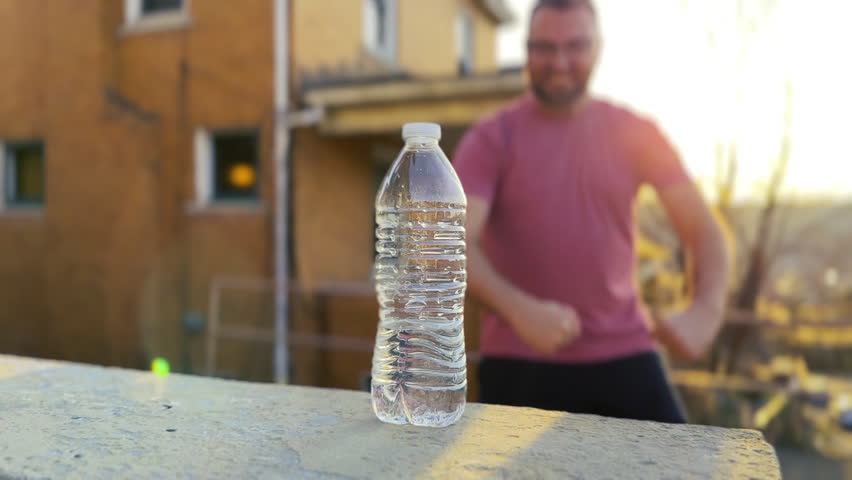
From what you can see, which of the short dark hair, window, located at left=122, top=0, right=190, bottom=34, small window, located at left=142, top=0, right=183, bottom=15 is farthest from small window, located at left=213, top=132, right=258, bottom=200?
the short dark hair

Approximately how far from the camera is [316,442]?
1309 millimetres

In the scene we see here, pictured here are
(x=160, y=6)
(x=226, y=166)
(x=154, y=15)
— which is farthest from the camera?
(x=160, y=6)

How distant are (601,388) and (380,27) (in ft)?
31.4

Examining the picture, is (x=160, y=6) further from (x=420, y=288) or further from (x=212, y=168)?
(x=420, y=288)

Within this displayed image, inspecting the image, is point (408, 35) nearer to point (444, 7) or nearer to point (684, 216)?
point (444, 7)

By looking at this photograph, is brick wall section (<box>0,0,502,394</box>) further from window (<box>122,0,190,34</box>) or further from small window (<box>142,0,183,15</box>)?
small window (<box>142,0,183,15</box>)

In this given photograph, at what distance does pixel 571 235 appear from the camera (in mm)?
2570

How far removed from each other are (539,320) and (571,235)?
56cm

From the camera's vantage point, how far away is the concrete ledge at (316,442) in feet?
3.80

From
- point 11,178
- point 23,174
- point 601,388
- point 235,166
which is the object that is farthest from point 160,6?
point 601,388

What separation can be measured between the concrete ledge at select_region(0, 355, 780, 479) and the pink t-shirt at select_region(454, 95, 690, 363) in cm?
102

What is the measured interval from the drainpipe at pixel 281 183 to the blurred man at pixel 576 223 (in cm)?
592

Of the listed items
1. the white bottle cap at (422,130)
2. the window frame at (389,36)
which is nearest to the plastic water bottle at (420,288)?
the white bottle cap at (422,130)

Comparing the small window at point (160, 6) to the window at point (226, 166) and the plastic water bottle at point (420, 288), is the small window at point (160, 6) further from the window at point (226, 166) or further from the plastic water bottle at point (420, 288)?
the plastic water bottle at point (420, 288)
